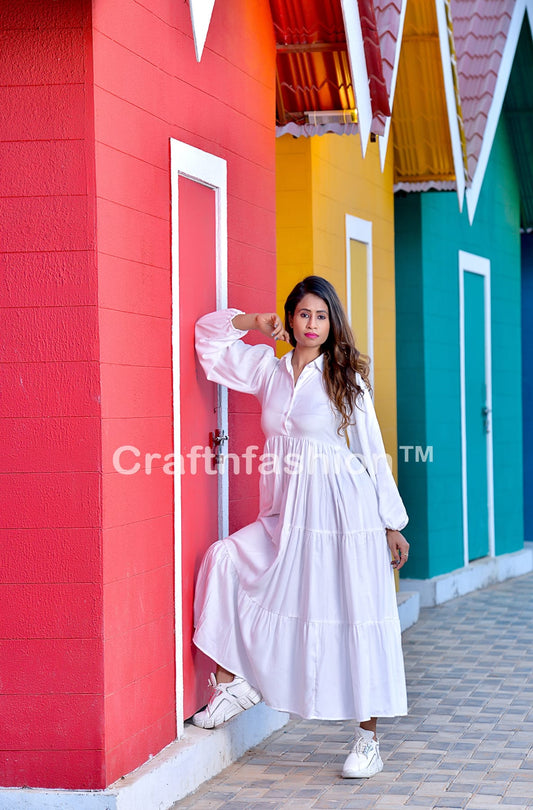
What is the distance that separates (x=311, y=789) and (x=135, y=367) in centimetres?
173

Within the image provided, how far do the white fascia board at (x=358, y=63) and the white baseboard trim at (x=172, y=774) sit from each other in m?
2.54

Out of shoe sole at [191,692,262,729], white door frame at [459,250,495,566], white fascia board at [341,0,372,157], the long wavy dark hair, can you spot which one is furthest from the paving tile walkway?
white fascia board at [341,0,372,157]

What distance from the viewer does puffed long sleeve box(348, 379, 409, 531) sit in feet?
15.8

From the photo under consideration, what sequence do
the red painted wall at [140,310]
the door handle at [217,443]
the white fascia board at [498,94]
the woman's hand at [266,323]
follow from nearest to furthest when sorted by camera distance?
the red painted wall at [140,310] < the woman's hand at [266,323] < the door handle at [217,443] < the white fascia board at [498,94]

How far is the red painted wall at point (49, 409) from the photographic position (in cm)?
398

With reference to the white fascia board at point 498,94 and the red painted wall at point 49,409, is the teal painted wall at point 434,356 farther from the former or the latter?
the red painted wall at point 49,409

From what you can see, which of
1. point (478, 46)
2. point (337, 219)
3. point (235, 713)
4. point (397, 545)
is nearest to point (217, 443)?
point (397, 545)

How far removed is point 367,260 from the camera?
26.1 feet

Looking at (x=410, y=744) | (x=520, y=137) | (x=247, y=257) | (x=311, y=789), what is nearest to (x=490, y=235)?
(x=520, y=137)

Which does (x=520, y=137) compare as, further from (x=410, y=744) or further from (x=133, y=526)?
(x=133, y=526)

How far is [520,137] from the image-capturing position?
1111 centimetres

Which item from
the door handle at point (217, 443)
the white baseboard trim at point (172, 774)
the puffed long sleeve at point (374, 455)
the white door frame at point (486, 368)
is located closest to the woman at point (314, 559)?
the puffed long sleeve at point (374, 455)

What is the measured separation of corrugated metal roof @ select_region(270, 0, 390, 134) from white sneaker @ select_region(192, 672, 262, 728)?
284 centimetres

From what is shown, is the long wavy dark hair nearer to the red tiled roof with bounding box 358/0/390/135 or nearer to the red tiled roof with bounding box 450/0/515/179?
the red tiled roof with bounding box 358/0/390/135
